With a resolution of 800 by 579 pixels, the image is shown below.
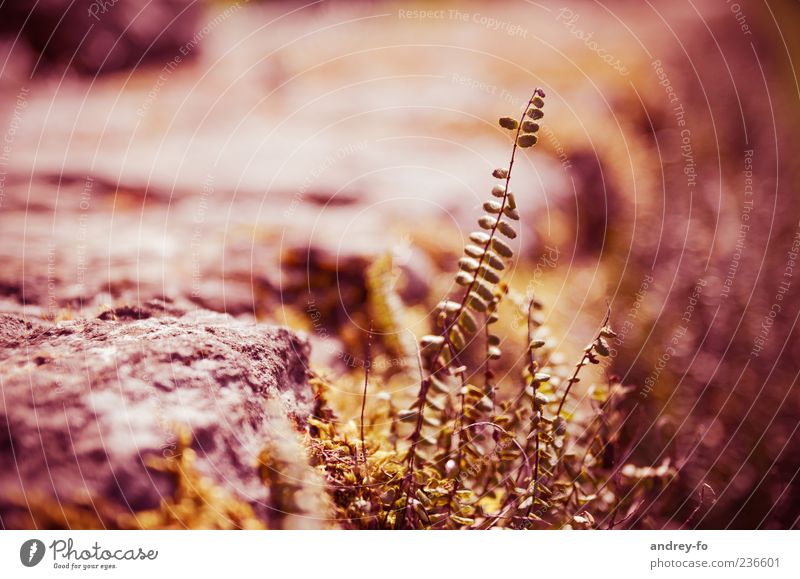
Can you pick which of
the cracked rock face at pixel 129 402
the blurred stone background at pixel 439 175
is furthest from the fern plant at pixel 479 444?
the blurred stone background at pixel 439 175

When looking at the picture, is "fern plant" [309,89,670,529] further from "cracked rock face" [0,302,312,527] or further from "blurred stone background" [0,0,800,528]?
"blurred stone background" [0,0,800,528]

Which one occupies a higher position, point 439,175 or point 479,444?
point 439,175

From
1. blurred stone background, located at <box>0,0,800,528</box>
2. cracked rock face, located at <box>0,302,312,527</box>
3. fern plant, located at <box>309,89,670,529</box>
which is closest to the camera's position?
cracked rock face, located at <box>0,302,312,527</box>

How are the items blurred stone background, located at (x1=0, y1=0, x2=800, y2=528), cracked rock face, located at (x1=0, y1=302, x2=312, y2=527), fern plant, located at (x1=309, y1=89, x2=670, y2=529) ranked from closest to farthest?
cracked rock face, located at (x1=0, y1=302, x2=312, y2=527) → fern plant, located at (x1=309, y1=89, x2=670, y2=529) → blurred stone background, located at (x1=0, y1=0, x2=800, y2=528)

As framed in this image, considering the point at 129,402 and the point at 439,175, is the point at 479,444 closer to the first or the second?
the point at 129,402

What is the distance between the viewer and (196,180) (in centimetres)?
269

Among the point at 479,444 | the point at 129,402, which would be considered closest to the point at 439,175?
the point at 479,444

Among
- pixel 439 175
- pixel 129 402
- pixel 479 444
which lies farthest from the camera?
pixel 439 175

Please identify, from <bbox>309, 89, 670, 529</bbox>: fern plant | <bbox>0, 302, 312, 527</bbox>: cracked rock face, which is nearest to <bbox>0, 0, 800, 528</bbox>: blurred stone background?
<bbox>0, 302, 312, 527</bbox>: cracked rock face

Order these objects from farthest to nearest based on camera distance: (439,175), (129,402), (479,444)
Answer: (439,175) → (479,444) → (129,402)

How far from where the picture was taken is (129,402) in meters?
1.16

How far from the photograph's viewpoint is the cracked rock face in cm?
Answer: 107

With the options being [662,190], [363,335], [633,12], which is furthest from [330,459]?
[633,12]
